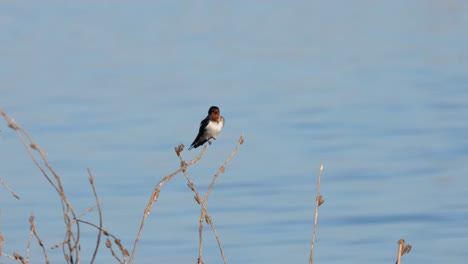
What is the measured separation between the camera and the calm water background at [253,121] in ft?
31.0

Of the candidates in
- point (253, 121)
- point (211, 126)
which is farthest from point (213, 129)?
point (253, 121)

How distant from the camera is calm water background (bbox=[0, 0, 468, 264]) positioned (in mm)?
9438

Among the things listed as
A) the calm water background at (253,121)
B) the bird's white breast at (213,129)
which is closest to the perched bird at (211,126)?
the bird's white breast at (213,129)

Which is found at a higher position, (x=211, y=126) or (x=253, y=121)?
(x=253, y=121)

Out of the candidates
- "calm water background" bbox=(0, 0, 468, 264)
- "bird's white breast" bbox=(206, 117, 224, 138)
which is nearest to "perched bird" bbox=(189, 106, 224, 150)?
"bird's white breast" bbox=(206, 117, 224, 138)

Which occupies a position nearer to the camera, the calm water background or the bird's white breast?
the bird's white breast

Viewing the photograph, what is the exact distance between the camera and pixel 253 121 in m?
14.2

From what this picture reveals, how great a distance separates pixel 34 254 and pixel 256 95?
25.1 ft

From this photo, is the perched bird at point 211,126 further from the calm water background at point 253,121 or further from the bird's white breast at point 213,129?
the calm water background at point 253,121

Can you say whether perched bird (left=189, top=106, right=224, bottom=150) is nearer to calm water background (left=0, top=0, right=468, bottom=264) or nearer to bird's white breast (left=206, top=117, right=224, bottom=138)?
bird's white breast (left=206, top=117, right=224, bottom=138)

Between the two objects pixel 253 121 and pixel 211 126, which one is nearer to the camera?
pixel 211 126

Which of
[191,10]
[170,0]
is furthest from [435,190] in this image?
[170,0]

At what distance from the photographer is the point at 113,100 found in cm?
1614

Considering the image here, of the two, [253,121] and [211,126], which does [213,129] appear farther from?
[253,121]
